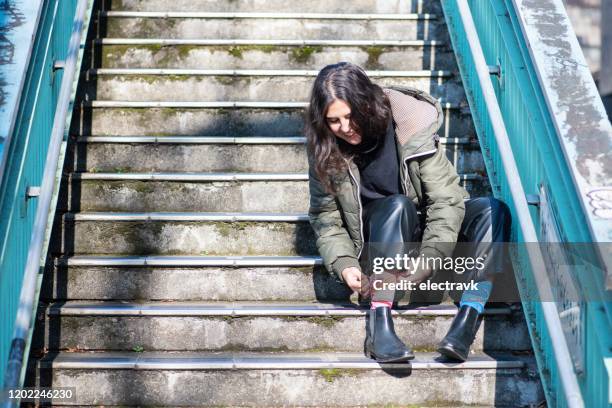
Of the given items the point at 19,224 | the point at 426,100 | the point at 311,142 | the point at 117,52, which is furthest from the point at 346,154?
the point at 117,52

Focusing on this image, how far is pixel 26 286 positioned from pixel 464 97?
2972 millimetres

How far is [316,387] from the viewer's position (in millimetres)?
3342

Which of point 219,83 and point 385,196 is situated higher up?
point 219,83

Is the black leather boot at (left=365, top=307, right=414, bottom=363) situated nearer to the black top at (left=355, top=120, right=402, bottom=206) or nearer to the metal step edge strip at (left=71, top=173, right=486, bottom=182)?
the black top at (left=355, top=120, right=402, bottom=206)

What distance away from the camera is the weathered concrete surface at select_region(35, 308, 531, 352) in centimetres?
358

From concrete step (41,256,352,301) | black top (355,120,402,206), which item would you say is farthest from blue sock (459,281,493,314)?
concrete step (41,256,352,301)

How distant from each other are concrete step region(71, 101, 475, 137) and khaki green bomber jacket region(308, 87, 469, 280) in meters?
1.24

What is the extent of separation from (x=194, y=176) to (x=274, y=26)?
1.69 meters

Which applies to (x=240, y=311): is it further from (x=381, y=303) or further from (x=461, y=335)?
(x=461, y=335)

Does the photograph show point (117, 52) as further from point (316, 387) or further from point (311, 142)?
point (316, 387)

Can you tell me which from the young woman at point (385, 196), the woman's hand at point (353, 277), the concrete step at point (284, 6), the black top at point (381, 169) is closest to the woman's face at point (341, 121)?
the young woman at point (385, 196)

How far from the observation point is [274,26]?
218 inches

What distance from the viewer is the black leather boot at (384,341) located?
325 centimetres

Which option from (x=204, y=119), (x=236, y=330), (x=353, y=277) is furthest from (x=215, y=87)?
(x=353, y=277)
